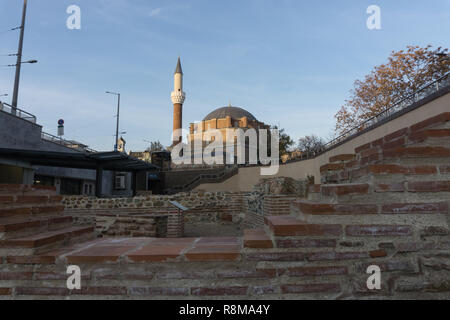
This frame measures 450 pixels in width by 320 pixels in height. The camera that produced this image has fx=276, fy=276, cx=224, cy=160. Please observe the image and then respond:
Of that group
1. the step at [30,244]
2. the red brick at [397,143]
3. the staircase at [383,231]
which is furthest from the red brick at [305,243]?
the step at [30,244]

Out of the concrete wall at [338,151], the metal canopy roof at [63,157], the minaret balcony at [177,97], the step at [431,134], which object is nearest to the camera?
the step at [431,134]

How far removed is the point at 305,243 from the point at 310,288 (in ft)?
0.87

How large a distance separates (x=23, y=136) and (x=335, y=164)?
1573 cm

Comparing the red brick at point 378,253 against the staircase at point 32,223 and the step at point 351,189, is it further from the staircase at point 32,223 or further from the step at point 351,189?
the staircase at point 32,223

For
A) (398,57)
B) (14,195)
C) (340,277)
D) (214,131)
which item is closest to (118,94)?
(214,131)

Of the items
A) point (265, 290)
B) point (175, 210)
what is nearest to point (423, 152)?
point (265, 290)

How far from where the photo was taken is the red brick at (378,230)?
178cm

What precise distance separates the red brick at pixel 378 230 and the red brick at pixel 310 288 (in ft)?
1.17

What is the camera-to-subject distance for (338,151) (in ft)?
41.7

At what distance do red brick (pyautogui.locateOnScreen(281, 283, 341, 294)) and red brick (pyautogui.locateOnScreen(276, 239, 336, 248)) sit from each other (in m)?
0.23

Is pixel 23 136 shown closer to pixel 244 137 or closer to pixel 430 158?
pixel 430 158

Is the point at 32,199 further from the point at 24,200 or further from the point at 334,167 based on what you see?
the point at 334,167

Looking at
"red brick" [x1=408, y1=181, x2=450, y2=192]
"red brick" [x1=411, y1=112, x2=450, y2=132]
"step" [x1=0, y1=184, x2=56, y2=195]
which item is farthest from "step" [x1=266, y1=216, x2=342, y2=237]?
"step" [x1=0, y1=184, x2=56, y2=195]
